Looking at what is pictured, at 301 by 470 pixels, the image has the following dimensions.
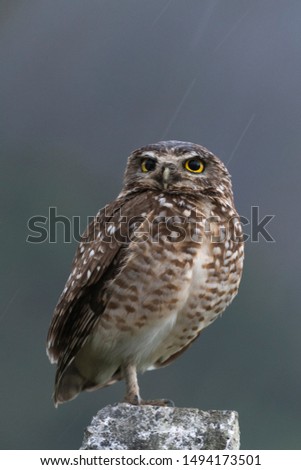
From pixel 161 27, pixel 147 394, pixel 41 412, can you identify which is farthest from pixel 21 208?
pixel 161 27

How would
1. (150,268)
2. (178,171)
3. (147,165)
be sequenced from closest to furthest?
(150,268) → (178,171) → (147,165)

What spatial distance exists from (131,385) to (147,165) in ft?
3.42

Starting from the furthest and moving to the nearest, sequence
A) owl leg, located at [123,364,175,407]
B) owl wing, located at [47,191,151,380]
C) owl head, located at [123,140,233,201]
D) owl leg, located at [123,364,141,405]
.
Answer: owl head, located at [123,140,233,201] < owl wing, located at [47,191,151,380] < owl leg, located at [123,364,141,405] < owl leg, located at [123,364,175,407]

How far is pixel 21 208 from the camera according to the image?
2872cm

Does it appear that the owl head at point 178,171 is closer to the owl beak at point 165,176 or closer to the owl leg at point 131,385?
the owl beak at point 165,176

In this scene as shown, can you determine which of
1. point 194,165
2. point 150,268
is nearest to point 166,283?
point 150,268

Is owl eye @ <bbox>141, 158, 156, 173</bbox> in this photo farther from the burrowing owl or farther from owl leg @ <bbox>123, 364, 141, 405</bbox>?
owl leg @ <bbox>123, 364, 141, 405</bbox>

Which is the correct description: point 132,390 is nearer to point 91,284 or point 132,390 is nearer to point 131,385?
point 131,385

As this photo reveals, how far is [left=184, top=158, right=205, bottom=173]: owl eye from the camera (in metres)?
5.51

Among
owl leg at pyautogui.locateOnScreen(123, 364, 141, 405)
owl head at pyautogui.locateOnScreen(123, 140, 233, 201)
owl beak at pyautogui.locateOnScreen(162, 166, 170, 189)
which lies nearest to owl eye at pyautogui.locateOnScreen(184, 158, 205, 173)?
owl head at pyautogui.locateOnScreen(123, 140, 233, 201)

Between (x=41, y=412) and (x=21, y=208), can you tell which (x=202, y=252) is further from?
(x=21, y=208)

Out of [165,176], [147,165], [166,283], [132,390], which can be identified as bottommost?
[132,390]

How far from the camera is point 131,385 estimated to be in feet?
17.8

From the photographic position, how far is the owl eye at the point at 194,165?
551 cm
